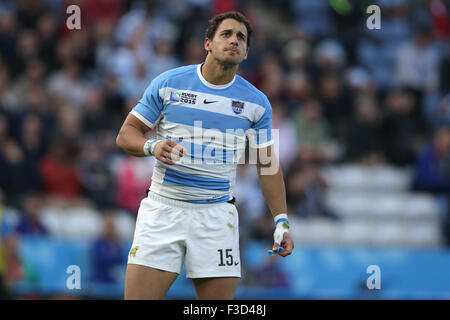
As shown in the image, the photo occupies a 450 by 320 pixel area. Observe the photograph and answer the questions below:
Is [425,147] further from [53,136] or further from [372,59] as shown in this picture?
[53,136]

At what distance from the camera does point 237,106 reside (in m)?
5.96

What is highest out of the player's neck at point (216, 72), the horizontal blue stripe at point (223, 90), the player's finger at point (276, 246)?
the player's neck at point (216, 72)

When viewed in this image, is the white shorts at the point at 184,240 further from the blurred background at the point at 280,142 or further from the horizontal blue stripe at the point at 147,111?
the blurred background at the point at 280,142

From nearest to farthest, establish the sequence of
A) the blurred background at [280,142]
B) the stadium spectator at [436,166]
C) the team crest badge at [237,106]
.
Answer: the team crest badge at [237,106] → the blurred background at [280,142] → the stadium spectator at [436,166]

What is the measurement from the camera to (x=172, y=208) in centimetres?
584

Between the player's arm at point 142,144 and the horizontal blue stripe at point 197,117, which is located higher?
the horizontal blue stripe at point 197,117

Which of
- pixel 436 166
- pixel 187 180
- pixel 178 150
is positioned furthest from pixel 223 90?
pixel 436 166

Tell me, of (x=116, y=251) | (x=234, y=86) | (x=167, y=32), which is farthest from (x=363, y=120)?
(x=234, y=86)

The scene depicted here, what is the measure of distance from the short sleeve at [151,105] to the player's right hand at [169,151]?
46 centimetres

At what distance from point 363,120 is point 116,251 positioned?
507 centimetres

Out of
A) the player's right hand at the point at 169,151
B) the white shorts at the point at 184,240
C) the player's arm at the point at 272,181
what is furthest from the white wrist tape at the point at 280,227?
the player's right hand at the point at 169,151

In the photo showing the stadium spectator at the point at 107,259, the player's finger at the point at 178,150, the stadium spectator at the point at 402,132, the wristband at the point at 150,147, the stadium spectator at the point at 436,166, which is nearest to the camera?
the player's finger at the point at 178,150

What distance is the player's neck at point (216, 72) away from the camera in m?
5.93

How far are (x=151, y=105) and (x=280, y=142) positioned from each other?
23.8 ft
